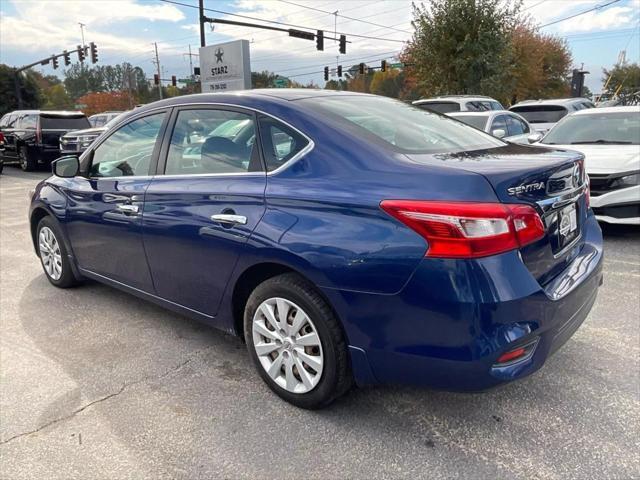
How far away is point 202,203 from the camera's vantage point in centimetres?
288

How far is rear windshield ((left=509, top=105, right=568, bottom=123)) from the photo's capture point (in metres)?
13.7

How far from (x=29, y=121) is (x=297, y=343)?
622 inches

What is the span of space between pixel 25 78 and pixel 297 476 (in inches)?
2061

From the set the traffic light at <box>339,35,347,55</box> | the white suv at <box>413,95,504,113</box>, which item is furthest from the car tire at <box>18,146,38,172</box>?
the traffic light at <box>339,35,347,55</box>

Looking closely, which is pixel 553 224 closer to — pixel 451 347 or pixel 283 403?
pixel 451 347

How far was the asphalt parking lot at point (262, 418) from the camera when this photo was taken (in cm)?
226

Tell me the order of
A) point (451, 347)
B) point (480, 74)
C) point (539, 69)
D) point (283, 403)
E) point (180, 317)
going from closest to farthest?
1. point (451, 347)
2. point (283, 403)
3. point (180, 317)
4. point (480, 74)
5. point (539, 69)

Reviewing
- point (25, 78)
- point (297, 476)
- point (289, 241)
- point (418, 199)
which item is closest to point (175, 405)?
point (297, 476)

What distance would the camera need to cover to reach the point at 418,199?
6.92 feet

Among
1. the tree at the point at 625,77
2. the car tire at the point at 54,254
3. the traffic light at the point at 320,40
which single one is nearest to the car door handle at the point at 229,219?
the car tire at the point at 54,254

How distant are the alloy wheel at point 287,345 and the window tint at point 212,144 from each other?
0.77 metres

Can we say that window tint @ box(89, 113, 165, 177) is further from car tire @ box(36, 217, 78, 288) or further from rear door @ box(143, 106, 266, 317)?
car tire @ box(36, 217, 78, 288)

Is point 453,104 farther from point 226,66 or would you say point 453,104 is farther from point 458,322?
point 226,66

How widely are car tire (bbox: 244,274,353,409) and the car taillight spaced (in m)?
0.63
